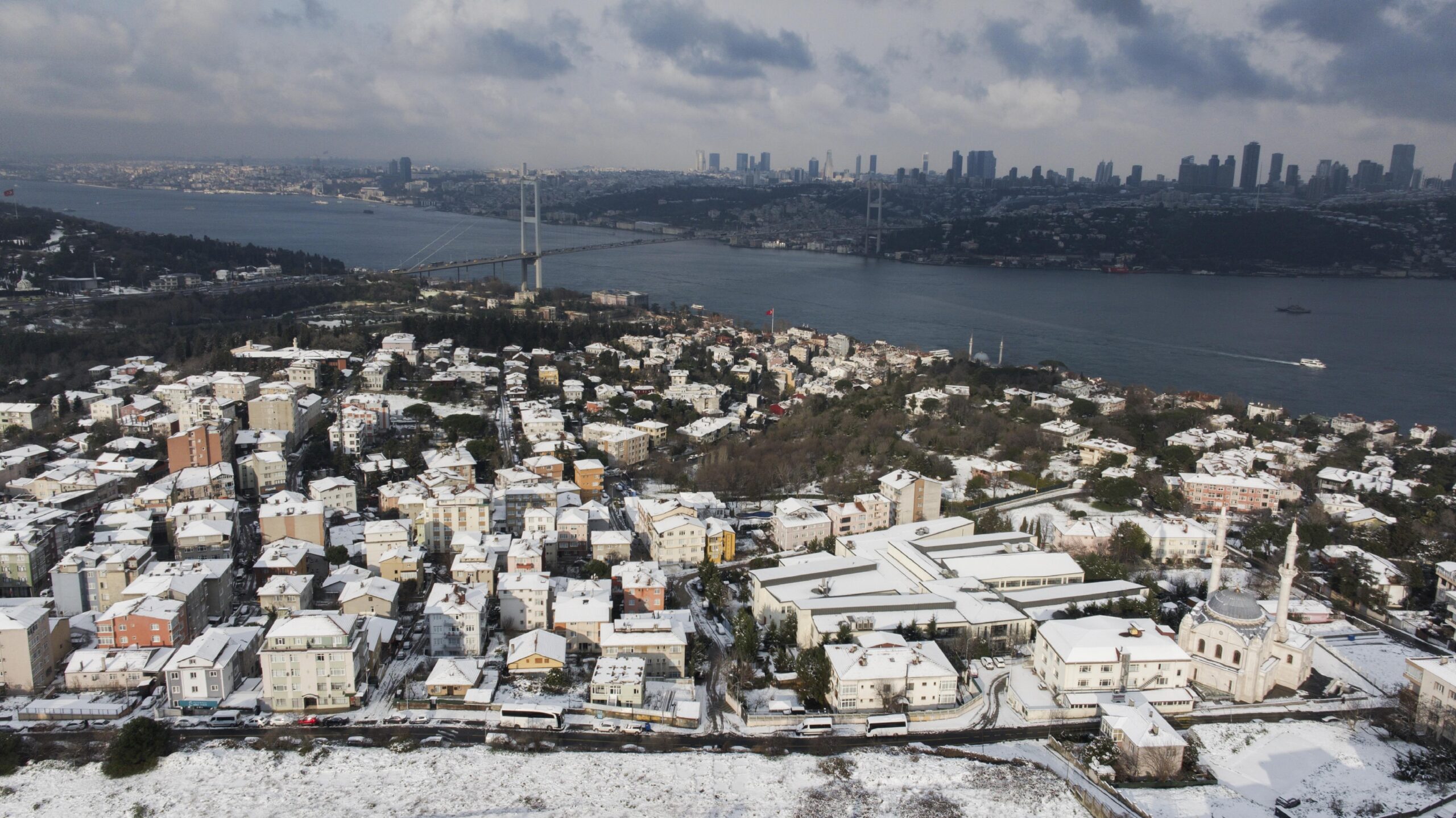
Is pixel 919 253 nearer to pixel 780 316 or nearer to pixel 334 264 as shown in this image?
pixel 780 316

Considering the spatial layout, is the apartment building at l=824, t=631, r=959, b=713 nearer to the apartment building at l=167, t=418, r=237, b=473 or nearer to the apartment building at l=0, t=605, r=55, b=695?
the apartment building at l=0, t=605, r=55, b=695

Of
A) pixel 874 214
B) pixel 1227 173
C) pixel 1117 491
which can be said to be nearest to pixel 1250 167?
pixel 1227 173

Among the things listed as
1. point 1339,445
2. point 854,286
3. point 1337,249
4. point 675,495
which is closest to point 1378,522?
point 1339,445

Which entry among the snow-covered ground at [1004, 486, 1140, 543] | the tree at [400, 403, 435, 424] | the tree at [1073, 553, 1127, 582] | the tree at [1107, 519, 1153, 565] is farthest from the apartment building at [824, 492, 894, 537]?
the tree at [400, 403, 435, 424]

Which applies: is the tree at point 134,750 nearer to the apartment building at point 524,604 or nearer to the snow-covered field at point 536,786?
the snow-covered field at point 536,786

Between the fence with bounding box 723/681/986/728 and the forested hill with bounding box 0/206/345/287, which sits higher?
the forested hill with bounding box 0/206/345/287
